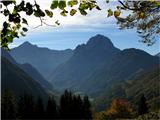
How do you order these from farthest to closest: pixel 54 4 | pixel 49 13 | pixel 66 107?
pixel 66 107 < pixel 49 13 < pixel 54 4

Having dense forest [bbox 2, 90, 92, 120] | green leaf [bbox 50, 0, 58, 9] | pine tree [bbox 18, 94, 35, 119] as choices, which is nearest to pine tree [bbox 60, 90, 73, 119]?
dense forest [bbox 2, 90, 92, 120]

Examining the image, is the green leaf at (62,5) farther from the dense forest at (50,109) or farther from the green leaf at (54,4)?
the dense forest at (50,109)

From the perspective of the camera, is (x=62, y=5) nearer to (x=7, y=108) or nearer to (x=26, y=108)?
(x=7, y=108)

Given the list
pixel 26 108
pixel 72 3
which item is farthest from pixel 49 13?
pixel 26 108

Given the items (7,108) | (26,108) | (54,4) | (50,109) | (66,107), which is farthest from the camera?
(50,109)

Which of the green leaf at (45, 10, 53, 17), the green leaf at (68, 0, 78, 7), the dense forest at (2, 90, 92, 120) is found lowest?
the dense forest at (2, 90, 92, 120)

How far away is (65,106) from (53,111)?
4.27 metres

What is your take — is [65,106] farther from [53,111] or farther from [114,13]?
[114,13]

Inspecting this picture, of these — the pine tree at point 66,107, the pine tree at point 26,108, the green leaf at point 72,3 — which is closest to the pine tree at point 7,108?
the pine tree at point 26,108

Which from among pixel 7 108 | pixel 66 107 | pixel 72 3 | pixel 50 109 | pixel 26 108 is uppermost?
pixel 72 3

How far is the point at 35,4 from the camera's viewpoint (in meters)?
7.02

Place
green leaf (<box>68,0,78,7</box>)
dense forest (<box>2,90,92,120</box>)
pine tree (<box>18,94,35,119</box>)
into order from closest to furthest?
green leaf (<box>68,0,78,7</box>) → pine tree (<box>18,94,35,119</box>) → dense forest (<box>2,90,92,120</box>)

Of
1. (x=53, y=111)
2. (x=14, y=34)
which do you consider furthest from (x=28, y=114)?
(x=14, y=34)

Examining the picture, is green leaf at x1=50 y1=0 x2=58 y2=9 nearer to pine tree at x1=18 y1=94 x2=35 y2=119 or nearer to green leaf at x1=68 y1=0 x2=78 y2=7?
green leaf at x1=68 y1=0 x2=78 y2=7
